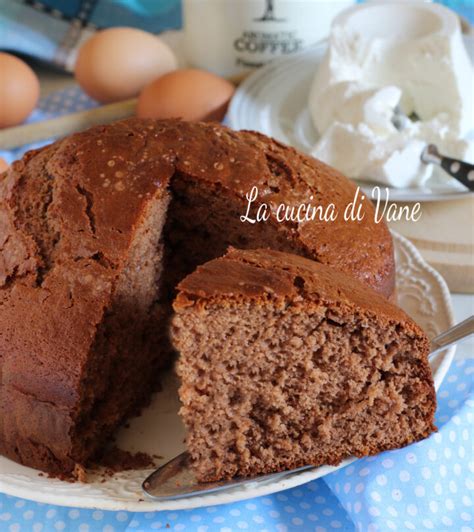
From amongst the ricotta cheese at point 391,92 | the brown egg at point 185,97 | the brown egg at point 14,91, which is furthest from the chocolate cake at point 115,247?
the brown egg at point 14,91

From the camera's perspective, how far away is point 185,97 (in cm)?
380

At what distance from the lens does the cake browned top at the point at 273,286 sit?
1.92 m

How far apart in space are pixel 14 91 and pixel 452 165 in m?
2.28

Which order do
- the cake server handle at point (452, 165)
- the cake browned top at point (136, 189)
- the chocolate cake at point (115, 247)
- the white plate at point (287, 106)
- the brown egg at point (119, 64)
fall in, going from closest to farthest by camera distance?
1. the chocolate cake at point (115, 247)
2. the cake browned top at point (136, 189)
3. the cake server handle at point (452, 165)
4. the white plate at point (287, 106)
5. the brown egg at point (119, 64)

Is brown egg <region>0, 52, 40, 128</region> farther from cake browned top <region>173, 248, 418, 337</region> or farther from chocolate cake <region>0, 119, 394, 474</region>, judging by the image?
cake browned top <region>173, 248, 418, 337</region>

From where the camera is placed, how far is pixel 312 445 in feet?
7.00

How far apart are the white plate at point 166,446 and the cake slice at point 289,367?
12 centimetres

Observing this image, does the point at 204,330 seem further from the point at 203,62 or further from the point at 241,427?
the point at 203,62

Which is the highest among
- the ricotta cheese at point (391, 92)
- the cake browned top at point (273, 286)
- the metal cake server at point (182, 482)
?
the cake browned top at point (273, 286)

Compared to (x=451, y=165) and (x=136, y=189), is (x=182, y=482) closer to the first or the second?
(x=136, y=189)

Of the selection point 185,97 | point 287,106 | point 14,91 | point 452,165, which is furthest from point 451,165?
point 14,91

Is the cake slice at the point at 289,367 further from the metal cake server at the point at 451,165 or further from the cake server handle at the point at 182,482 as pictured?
the metal cake server at the point at 451,165

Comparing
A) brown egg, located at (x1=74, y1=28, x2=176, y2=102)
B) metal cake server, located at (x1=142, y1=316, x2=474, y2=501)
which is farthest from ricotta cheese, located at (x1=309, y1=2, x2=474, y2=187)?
metal cake server, located at (x1=142, y1=316, x2=474, y2=501)

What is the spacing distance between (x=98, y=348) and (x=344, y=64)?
2164mm
